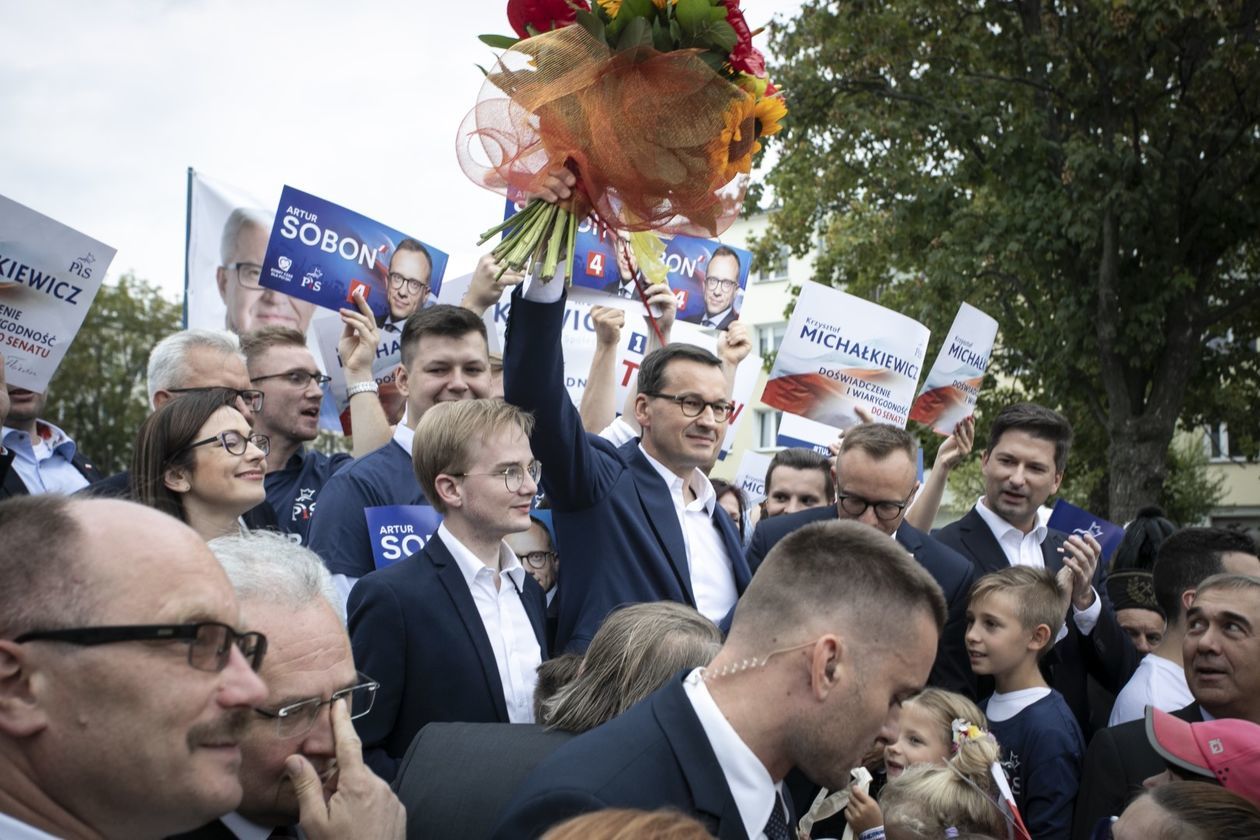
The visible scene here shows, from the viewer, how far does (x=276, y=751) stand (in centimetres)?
262

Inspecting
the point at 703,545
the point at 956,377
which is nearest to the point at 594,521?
the point at 703,545

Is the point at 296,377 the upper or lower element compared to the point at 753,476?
upper

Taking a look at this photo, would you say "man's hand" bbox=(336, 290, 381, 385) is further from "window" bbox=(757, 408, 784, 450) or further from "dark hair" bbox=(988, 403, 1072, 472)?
"window" bbox=(757, 408, 784, 450)

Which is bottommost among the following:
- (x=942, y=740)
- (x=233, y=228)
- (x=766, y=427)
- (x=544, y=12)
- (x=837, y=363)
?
(x=942, y=740)

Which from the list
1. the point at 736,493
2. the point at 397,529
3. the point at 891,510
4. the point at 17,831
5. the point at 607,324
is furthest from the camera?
the point at 736,493

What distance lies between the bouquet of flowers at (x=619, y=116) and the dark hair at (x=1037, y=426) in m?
3.01

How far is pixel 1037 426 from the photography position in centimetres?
616

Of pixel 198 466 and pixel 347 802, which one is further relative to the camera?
pixel 198 466

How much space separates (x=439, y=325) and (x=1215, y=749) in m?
3.27

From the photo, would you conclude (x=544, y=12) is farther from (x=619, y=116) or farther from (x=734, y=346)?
(x=734, y=346)

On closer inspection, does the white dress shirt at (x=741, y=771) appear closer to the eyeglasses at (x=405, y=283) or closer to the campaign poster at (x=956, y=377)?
the eyeglasses at (x=405, y=283)

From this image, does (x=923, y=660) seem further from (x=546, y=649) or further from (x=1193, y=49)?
(x=1193, y=49)

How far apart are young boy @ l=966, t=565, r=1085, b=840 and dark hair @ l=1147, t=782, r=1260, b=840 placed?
1821 millimetres

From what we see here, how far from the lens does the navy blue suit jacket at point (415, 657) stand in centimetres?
355
